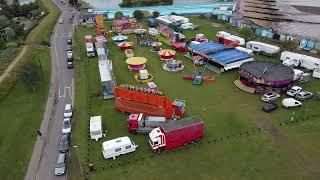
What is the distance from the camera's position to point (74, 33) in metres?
68.6

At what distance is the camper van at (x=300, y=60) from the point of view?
154 ft

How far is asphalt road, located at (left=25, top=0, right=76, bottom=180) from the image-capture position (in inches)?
1160

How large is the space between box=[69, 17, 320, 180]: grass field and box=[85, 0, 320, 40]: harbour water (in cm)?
3062

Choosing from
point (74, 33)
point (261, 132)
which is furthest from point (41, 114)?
point (74, 33)

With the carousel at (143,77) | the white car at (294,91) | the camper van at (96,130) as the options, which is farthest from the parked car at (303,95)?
the camper van at (96,130)

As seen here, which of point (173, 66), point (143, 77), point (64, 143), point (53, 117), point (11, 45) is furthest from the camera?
point (11, 45)

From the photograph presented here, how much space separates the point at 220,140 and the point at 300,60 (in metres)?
23.8

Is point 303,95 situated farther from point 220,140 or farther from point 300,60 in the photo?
point 220,140

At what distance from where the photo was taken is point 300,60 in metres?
48.3

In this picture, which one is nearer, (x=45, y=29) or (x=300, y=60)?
(x=300, y=60)

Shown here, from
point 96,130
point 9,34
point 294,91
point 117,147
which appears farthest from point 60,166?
point 9,34

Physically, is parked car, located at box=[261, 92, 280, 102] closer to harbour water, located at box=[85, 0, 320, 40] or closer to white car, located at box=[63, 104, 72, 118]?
white car, located at box=[63, 104, 72, 118]

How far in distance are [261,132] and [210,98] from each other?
905cm

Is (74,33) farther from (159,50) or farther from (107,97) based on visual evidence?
(107,97)
